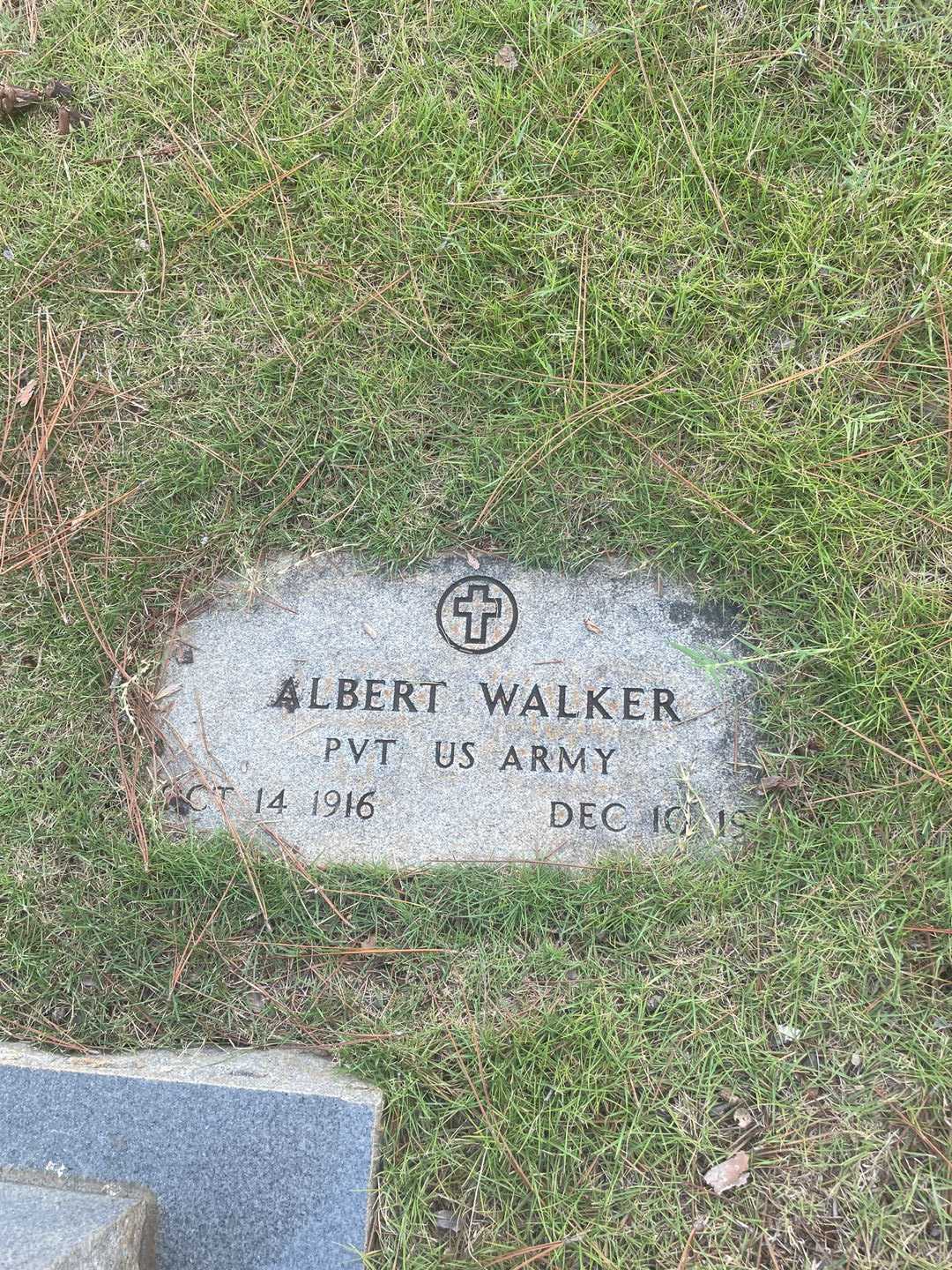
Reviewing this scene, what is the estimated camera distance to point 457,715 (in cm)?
208

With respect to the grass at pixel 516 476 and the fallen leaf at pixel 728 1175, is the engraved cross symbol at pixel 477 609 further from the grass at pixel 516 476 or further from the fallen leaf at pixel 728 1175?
the fallen leaf at pixel 728 1175

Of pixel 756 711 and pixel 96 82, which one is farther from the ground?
pixel 96 82

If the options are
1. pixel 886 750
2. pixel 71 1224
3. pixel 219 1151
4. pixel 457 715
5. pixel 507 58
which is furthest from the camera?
pixel 507 58

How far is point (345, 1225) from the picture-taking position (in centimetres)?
173

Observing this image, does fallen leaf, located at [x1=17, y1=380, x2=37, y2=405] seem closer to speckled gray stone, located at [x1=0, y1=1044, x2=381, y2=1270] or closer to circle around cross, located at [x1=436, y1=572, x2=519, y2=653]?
circle around cross, located at [x1=436, y1=572, x2=519, y2=653]

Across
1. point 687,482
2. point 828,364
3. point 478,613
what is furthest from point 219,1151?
point 828,364

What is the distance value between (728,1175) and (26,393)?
2601mm

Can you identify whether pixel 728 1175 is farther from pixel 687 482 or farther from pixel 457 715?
pixel 687 482

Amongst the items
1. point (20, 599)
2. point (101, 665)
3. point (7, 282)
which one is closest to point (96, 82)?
point (7, 282)

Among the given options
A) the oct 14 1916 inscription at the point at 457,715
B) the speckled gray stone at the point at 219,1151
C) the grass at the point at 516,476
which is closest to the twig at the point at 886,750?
the grass at the point at 516,476

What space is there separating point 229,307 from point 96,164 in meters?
0.61

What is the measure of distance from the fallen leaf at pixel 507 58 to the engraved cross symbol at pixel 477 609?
1406 millimetres

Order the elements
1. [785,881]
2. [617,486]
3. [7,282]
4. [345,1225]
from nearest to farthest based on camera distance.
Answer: [345,1225] → [785,881] → [617,486] → [7,282]

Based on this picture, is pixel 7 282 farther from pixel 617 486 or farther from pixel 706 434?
pixel 706 434
